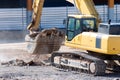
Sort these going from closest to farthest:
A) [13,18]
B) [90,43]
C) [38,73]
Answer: [90,43]
[38,73]
[13,18]

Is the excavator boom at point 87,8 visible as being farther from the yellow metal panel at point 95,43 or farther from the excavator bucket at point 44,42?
the excavator bucket at point 44,42

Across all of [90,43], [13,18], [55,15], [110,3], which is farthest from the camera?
[110,3]

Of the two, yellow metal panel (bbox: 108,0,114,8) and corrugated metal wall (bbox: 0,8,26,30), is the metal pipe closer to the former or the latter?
yellow metal panel (bbox: 108,0,114,8)

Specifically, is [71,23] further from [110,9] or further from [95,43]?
[110,9]

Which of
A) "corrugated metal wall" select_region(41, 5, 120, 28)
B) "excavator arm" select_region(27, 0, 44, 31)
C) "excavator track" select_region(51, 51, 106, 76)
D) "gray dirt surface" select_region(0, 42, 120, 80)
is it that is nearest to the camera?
"gray dirt surface" select_region(0, 42, 120, 80)

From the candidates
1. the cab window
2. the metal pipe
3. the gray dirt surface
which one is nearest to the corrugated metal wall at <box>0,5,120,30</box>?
the metal pipe

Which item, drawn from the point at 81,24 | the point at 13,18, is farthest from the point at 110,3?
the point at 81,24

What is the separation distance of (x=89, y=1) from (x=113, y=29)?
2.67 meters

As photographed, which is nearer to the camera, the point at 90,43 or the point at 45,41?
the point at 90,43

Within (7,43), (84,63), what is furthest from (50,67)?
(7,43)

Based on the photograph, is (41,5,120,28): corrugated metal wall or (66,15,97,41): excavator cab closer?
(66,15,97,41): excavator cab

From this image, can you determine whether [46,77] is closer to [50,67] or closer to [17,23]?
[50,67]

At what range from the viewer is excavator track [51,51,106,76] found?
16.8 m

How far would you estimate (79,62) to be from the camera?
17438 mm
